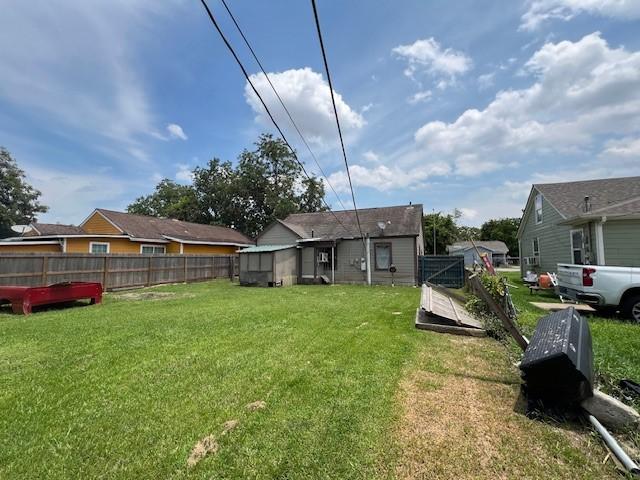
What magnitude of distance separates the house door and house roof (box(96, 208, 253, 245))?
22681 millimetres

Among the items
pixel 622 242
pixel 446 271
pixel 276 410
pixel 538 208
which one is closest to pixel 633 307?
pixel 622 242

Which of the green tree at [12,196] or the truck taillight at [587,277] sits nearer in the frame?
the truck taillight at [587,277]

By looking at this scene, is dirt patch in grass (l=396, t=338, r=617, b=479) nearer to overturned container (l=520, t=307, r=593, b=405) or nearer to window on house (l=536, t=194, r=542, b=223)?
overturned container (l=520, t=307, r=593, b=405)

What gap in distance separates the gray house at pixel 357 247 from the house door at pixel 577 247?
6.65 meters

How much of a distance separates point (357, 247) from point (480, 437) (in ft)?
52.3

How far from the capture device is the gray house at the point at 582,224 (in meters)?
9.88

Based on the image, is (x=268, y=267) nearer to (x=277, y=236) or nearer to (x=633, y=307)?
(x=277, y=236)

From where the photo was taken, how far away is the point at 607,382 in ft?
10.5

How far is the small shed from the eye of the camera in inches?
670

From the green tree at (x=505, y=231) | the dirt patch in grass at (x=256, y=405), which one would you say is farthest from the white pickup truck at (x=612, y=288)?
the green tree at (x=505, y=231)

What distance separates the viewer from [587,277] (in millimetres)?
7020

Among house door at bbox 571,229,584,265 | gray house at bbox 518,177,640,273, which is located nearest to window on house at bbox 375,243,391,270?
gray house at bbox 518,177,640,273

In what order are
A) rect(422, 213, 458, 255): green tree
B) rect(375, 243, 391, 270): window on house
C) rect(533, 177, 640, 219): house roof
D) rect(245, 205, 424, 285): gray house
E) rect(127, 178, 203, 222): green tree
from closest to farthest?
rect(533, 177, 640, 219): house roof → rect(245, 205, 424, 285): gray house → rect(375, 243, 391, 270): window on house → rect(127, 178, 203, 222): green tree → rect(422, 213, 458, 255): green tree

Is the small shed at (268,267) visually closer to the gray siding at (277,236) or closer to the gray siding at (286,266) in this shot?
the gray siding at (286,266)
